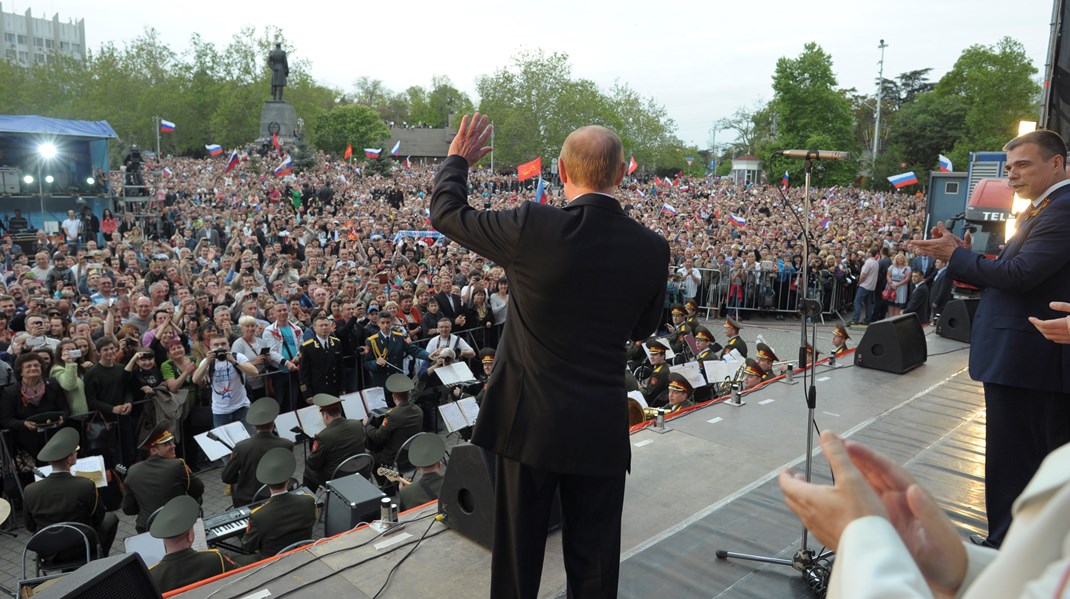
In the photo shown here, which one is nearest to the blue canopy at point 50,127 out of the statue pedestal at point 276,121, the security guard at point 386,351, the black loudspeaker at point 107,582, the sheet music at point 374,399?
the security guard at point 386,351

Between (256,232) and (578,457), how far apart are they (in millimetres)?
19358

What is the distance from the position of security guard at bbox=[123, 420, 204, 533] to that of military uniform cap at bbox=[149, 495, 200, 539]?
1.45 metres

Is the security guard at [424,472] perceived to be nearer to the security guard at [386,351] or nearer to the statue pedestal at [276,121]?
the security guard at [386,351]

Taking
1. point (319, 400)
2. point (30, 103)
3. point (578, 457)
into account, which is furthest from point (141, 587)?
point (30, 103)

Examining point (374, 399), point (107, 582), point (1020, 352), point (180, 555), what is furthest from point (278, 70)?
point (1020, 352)

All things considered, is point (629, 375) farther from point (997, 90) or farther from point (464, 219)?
point (997, 90)

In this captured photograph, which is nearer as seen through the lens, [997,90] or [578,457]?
[578,457]

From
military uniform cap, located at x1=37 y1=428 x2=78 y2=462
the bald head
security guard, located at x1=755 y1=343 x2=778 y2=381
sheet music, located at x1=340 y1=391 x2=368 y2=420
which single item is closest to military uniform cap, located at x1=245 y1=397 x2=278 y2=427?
military uniform cap, located at x1=37 y1=428 x2=78 y2=462

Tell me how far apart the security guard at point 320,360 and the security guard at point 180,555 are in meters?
4.53

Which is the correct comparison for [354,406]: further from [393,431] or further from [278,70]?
[278,70]

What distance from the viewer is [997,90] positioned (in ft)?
151

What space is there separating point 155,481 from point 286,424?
1760 mm

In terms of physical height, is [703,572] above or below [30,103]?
below

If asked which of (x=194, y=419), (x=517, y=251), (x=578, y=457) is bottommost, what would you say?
(x=194, y=419)
